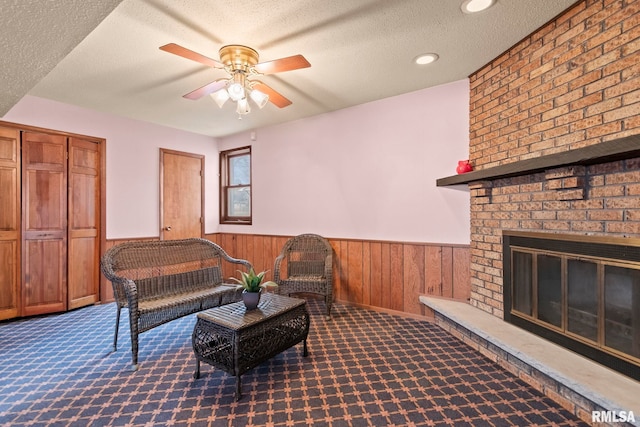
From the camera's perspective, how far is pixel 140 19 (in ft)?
6.75

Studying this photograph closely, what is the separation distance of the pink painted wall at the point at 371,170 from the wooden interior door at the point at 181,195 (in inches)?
39.0

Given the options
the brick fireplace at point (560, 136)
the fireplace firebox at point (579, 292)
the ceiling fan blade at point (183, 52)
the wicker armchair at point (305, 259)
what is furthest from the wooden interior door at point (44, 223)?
the fireplace firebox at point (579, 292)

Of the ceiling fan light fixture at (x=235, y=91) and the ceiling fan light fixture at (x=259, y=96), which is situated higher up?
the ceiling fan light fixture at (x=259, y=96)

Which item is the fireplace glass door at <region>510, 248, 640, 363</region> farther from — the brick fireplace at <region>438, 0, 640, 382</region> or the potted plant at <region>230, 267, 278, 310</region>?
the potted plant at <region>230, 267, 278, 310</region>

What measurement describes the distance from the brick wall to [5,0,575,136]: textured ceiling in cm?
22

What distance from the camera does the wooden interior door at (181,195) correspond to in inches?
183

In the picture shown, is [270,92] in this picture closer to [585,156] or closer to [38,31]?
[38,31]

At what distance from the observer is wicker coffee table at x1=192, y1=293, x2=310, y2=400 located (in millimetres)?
2000

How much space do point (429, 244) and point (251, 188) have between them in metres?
2.90

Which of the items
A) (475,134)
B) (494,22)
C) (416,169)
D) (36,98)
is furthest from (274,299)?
(36,98)

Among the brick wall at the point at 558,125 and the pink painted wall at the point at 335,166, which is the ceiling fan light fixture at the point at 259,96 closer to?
the pink painted wall at the point at 335,166

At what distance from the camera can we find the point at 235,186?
5.29 meters

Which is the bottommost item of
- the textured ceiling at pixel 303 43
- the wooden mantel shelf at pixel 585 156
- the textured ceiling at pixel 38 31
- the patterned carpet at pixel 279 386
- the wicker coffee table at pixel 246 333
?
the patterned carpet at pixel 279 386

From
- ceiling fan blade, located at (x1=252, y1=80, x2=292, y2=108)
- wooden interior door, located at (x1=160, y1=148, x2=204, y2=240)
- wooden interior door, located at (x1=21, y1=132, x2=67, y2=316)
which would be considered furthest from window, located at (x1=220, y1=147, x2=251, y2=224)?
ceiling fan blade, located at (x1=252, y1=80, x2=292, y2=108)
